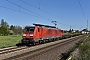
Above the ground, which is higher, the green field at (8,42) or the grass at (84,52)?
the green field at (8,42)

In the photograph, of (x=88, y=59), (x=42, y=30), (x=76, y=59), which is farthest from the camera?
(x=42, y=30)

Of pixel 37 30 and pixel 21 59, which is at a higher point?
pixel 37 30

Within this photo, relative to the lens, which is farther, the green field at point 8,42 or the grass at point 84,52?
the green field at point 8,42

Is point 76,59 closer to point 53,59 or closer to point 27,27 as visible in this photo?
point 53,59

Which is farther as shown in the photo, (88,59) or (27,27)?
(27,27)

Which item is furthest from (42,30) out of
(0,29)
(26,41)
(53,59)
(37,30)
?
(0,29)

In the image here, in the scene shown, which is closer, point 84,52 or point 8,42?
point 84,52

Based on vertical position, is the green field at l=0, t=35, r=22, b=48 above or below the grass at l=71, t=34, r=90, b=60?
above

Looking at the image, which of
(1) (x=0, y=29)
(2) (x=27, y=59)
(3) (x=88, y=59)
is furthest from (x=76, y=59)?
(1) (x=0, y=29)

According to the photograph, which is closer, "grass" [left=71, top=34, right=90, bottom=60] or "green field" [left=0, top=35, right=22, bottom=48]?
"grass" [left=71, top=34, right=90, bottom=60]

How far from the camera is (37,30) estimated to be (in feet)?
98.9

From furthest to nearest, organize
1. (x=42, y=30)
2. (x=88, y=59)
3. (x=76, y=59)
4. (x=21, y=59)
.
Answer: (x=42, y=30), (x=21, y=59), (x=76, y=59), (x=88, y=59)

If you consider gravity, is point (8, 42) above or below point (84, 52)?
above

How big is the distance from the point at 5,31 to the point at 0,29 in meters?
4.06
